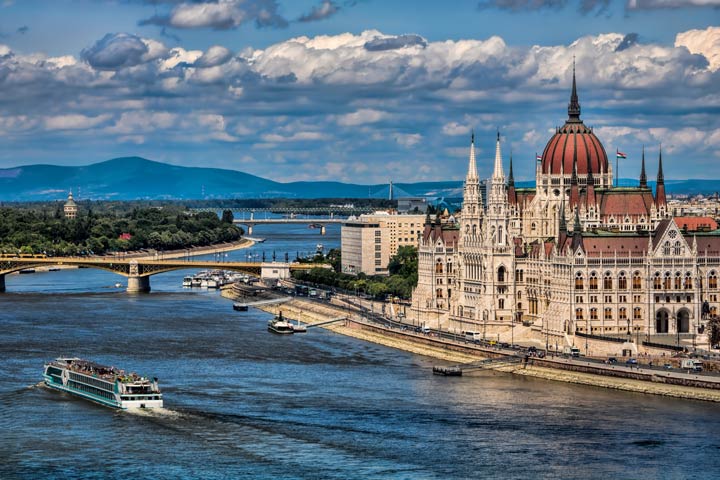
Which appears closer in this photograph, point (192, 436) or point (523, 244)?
point (192, 436)

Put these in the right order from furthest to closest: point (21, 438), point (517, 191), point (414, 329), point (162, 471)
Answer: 1. point (517, 191)
2. point (414, 329)
3. point (21, 438)
4. point (162, 471)

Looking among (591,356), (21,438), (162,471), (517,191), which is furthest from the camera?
(517,191)

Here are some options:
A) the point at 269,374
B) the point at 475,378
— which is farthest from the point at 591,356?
the point at 269,374

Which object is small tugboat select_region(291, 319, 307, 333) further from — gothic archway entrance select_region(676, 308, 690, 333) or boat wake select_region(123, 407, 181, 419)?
boat wake select_region(123, 407, 181, 419)

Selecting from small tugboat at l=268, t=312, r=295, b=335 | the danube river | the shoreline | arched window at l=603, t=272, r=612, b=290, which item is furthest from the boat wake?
small tugboat at l=268, t=312, r=295, b=335

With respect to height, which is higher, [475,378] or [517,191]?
[517,191]

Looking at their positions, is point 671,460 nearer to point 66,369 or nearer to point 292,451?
point 292,451

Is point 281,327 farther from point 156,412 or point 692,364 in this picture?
point 156,412
